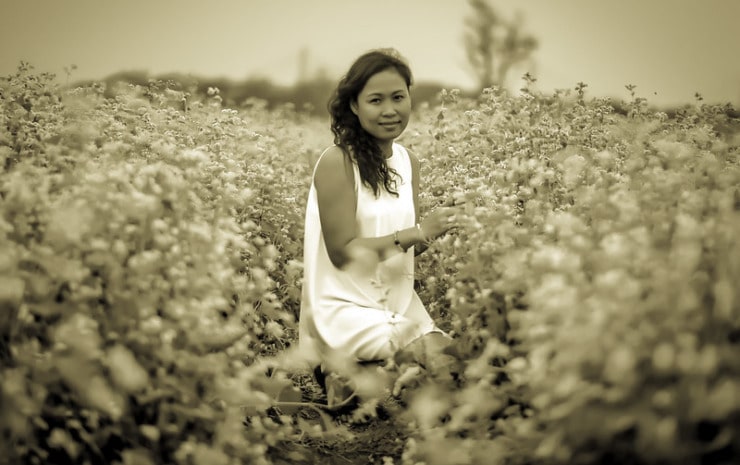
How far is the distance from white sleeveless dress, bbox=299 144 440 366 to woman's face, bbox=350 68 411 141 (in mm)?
211

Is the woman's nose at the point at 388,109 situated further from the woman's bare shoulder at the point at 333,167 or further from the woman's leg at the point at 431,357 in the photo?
the woman's leg at the point at 431,357

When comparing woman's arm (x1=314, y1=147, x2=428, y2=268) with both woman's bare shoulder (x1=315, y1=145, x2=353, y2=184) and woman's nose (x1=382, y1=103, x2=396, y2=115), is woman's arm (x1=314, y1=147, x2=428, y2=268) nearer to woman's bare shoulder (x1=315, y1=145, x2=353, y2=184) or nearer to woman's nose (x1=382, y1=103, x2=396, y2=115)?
woman's bare shoulder (x1=315, y1=145, x2=353, y2=184)

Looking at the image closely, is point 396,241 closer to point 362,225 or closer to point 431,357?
point 362,225

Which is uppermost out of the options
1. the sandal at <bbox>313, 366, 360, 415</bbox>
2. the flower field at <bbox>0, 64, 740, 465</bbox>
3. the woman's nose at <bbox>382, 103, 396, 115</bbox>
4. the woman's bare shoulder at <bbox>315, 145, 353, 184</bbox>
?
the woman's nose at <bbox>382, 103, 396, 115</bbox>

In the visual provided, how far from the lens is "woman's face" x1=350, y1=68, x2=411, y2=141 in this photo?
3268mm

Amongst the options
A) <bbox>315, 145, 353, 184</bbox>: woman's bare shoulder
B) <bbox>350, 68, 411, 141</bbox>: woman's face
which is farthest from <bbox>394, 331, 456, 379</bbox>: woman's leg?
<bbox>350, 68, 411, 141</bbox>: woman's face

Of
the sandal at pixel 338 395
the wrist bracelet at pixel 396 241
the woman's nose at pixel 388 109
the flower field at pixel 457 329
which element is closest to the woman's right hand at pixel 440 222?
the flower field at pixel 457 329

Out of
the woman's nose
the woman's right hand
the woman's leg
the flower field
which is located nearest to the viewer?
the flower field

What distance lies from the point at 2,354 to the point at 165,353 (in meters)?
0.42

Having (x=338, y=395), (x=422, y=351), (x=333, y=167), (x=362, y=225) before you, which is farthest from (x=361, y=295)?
(x=422, y=351)

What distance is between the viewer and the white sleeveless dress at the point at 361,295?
315cm

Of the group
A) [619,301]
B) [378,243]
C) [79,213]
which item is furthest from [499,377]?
[79,213]

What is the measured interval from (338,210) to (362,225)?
0.16m

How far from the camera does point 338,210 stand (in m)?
3.23
